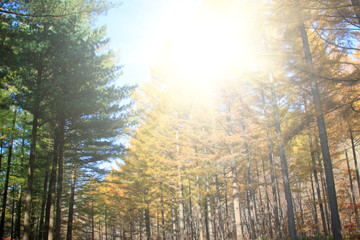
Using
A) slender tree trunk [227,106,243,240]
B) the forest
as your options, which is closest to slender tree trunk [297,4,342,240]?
the forest

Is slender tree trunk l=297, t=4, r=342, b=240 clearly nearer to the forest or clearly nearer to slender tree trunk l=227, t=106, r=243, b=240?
the forest

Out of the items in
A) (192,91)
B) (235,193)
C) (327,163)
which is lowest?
(235,193)

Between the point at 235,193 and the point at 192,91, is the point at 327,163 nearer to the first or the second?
the point at 235,193


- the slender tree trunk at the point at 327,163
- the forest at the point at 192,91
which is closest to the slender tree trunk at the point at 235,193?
the forest at the point at 192,91

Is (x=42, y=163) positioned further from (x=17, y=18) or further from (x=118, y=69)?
(x=17, y=18)

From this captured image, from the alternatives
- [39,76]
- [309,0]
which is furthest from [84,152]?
[309,0]

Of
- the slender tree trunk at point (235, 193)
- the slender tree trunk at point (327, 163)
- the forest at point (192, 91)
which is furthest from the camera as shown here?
the slender tree trunk at point (235, 193)

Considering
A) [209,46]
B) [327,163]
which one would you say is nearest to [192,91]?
[209,46]

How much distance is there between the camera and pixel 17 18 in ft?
27.5

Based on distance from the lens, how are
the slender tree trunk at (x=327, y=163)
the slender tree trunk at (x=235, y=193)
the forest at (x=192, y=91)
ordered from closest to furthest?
the slender tree trunk at (x=327, y=163), the forest at (x=192, y=91), the slender tree trunk at (x=235, y=193)

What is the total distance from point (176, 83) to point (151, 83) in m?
2.26

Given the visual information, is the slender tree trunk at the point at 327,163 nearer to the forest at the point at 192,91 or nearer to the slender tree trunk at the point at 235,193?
the forest at the point at 192,91

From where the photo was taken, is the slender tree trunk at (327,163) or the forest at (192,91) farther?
the forest at (192,91)

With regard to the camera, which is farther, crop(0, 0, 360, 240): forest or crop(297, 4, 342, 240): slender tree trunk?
crop(0, 0, 360, 240): forest
